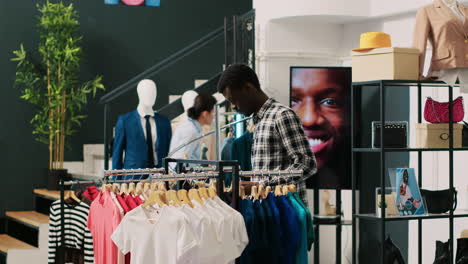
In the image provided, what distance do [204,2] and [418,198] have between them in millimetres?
6116

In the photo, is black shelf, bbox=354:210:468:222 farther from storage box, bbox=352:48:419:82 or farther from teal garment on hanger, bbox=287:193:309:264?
teal garment on hanger, bbox=287:193:309:264

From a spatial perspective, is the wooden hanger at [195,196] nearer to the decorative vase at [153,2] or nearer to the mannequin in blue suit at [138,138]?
the mannequin in blue suit at [138,138]

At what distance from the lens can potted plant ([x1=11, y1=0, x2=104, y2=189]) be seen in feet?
27.9

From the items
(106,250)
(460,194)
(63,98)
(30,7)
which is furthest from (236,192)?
(30,7)

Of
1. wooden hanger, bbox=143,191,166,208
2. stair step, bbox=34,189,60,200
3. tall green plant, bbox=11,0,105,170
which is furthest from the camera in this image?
tall green plant, bbox=11,0,105,170

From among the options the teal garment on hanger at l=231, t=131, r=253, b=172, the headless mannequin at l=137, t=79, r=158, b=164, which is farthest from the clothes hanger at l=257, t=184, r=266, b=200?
the headless mannequin at l=137, t=79, r=158, b=164

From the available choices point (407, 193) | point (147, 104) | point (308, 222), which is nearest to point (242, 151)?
point (407, 193)

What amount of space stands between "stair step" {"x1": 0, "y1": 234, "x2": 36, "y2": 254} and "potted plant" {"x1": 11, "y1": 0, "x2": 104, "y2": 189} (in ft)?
2.82

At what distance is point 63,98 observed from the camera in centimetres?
859

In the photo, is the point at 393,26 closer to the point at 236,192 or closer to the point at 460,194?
the point at 460,194

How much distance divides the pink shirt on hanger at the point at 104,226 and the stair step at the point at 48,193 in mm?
4279

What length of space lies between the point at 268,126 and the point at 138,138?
2699mm

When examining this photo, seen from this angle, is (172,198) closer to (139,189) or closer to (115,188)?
(139,189)

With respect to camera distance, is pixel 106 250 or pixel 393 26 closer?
pixel 106 250
